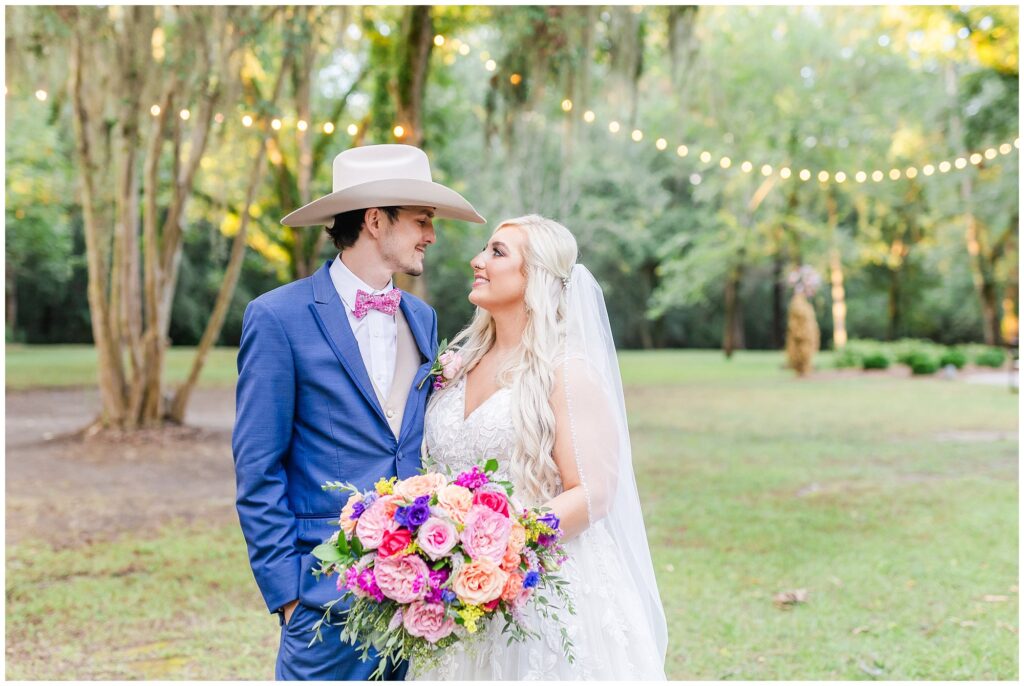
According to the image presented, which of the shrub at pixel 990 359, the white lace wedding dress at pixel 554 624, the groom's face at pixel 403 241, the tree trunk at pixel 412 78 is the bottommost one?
the shrub at pixel 990 359

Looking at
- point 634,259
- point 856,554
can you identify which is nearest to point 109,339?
point 856,554

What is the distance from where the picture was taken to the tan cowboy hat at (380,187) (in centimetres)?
245

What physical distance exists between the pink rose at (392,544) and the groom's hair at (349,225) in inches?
36.2

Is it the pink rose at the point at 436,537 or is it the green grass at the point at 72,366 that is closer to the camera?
the pink rose at the point at 436,537

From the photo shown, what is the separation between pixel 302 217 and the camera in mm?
2646

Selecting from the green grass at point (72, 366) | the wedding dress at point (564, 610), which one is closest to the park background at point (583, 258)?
the green grass at point (72, 366)

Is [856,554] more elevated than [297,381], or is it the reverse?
[297,381]

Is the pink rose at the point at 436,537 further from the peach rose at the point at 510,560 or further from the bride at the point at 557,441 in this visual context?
the bride at the point at 557,441

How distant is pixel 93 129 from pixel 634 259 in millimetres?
22817

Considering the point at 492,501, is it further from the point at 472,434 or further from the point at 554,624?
the point at 554,624

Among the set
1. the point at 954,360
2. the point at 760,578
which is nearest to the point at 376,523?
the point at 760,578

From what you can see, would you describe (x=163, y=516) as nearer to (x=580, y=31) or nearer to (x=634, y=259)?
(x=580, y=31)

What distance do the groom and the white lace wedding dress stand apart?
14cm

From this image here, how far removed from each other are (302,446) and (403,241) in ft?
2.04
